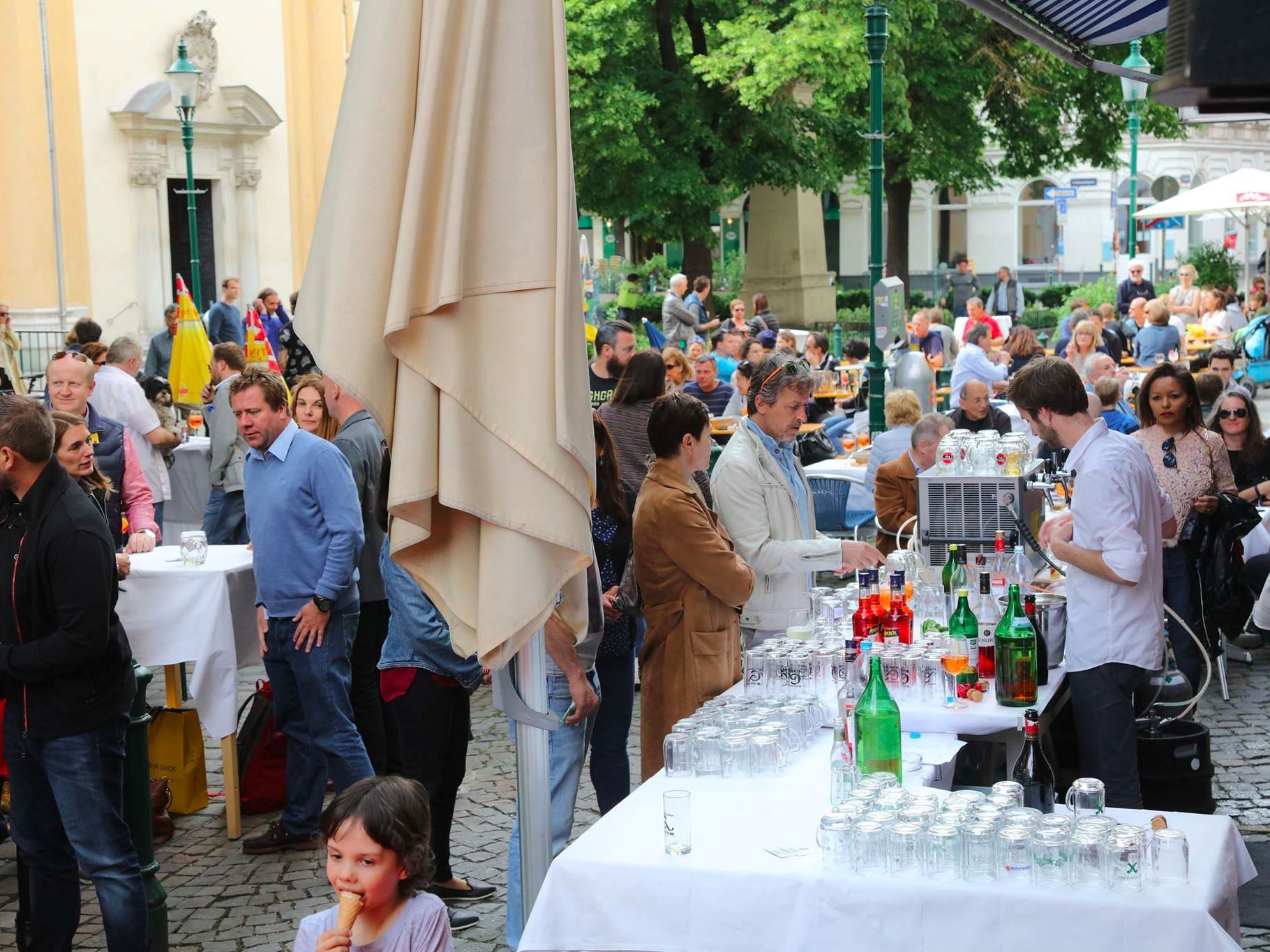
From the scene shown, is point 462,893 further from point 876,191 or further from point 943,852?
point 876,191

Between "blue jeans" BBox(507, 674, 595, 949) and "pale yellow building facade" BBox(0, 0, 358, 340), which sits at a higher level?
"pale yellow building facade" BBox(0, 0, 358, 340)

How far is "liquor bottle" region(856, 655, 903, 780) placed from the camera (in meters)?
3.89

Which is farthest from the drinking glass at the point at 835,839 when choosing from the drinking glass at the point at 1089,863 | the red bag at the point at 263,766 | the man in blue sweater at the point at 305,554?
the red bag at the point at 263,766

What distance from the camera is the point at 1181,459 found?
302 inches

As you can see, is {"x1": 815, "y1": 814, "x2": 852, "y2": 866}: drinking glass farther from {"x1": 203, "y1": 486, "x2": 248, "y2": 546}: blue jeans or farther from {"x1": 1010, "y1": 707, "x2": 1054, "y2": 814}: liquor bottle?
{"x1": 203, "y1": 486, "x2": 248, "y2": 546}: blue jeans

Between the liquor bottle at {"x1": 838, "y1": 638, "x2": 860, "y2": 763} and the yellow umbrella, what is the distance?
33.2 feet

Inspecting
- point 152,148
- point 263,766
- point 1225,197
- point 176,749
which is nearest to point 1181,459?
point 263,766

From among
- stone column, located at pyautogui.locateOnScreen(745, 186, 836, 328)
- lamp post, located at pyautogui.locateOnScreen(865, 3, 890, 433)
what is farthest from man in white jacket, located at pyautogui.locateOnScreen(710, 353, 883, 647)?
stone column, located at pyautogui.locateOnScreen(745, 186, 836, 328)

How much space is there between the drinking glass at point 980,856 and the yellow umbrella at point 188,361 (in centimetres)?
1131

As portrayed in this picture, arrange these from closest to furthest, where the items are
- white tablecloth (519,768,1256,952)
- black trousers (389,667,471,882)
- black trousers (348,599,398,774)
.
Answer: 1. white tablecloth (519,768,1256,952)
2. black trousers (389,667,471,882)
3. black trousers (348,599,398,774)

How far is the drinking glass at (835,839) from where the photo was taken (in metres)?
3.30

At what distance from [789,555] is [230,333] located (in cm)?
1573

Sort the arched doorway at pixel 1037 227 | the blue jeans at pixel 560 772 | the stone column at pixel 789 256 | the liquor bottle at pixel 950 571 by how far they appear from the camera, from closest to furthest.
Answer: the blue jeans at pixel 560 772
the liquor bottle at pixel 950 571
the stone column at pixel 789 256
the arched doorway at pixel 1037 227

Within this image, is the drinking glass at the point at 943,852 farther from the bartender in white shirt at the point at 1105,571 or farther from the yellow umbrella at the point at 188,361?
the yellow umbrella at the point at 188,361
